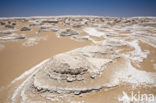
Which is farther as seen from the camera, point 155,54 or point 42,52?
point 42,52

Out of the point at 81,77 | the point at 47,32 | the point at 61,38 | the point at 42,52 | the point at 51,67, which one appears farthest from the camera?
the point at 47,32

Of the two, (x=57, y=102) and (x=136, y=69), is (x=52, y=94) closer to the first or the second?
(x=57, y=102)

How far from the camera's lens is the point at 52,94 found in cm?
512

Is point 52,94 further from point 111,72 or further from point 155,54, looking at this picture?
point 155,54

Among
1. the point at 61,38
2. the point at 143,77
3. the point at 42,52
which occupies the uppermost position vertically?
the point at 61,38

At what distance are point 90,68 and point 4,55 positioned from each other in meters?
9.89

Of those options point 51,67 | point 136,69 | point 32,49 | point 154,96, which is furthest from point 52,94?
point 32,49

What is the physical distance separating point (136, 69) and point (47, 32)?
16502 mm

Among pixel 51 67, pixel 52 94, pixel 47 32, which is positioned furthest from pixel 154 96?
pixel 47 32

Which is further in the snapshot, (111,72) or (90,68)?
(111,72)

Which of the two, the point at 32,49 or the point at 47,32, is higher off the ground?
the point at 47,32

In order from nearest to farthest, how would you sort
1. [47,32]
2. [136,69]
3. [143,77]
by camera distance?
[143,77], [136,69], [47,32]

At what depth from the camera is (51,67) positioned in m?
6.20

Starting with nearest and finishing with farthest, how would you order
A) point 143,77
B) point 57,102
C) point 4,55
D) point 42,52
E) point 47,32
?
1. point 57,102
2. point 143,77
3. point 4,55
4. point 42,52
5. point 47,32
